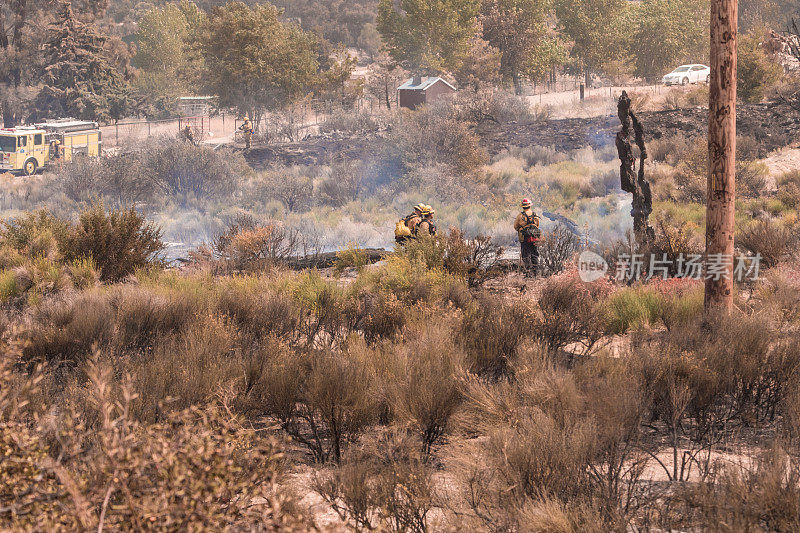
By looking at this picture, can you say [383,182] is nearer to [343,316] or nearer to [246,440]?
[343,316]

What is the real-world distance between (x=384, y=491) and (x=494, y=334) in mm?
3658

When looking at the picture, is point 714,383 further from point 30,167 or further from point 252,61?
Answer: point 252,61

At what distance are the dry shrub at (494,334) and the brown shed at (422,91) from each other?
104ft

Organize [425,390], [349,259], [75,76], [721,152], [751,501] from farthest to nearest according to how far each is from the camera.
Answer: [75,76] → [349,259] → [721,152] → [425,390] → [751,501]

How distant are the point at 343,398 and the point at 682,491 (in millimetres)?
2628

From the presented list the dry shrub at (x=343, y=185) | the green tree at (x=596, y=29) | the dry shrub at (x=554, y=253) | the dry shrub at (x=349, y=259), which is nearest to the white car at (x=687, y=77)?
the green tree at (x=596, y=29)

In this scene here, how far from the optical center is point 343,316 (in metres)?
9.85

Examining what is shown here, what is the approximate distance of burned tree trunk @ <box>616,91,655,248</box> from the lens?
12898 mm

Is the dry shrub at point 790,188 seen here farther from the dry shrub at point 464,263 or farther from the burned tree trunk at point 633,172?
the dry shrub at point 464,263

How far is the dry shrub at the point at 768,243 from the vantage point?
44.2ft

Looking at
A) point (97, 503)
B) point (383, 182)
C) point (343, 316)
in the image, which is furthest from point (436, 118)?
point (97, 503)

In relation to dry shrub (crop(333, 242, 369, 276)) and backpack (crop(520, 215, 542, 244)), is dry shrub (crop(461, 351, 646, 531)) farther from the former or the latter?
dry shrub (crop(333, 242, 369, 276))

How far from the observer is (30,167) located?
32000 mm

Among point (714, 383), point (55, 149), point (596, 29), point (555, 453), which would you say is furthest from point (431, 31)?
point (555, 453)
